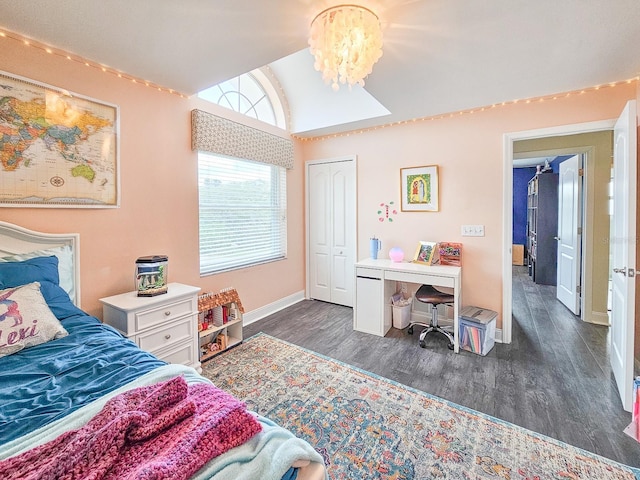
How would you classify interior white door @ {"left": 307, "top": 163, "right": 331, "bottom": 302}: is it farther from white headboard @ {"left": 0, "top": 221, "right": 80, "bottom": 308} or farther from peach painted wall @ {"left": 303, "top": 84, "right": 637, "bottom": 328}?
white headboard @ {"left": 0, "top": 221, "right": 80, "bottom": 308}

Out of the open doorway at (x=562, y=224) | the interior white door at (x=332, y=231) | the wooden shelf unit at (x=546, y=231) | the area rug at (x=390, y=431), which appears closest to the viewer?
the area rug at (x=390, y=431)

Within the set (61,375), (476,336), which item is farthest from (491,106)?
(61,375)

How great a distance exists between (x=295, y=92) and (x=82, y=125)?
2428 millimetres

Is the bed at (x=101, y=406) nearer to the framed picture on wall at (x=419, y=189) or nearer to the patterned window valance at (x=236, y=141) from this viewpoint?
the patterned window valance at (x=236, y=141)

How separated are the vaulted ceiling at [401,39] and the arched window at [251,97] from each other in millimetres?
547

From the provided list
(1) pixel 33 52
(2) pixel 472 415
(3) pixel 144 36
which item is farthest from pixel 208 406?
(1) pixel 33 52

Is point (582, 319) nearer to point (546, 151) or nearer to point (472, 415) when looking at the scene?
point (546, 151)

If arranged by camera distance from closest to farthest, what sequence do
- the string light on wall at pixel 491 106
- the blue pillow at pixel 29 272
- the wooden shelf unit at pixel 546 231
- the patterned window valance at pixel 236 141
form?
the blue pillow at pixel 29 272 → the string light on wall at pixel 491 106 → the patterned window valance at pixel 236 141 → the wooden shelf unit at pixel 546 231

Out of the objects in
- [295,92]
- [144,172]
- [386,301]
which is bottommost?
[386,301]

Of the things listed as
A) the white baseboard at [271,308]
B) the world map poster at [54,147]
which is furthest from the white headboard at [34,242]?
the white baseboard at [271,308]

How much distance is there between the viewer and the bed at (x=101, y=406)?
0.78 m

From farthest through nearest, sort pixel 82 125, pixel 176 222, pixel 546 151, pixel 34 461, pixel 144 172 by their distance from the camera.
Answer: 1. pixel 546 151
2. pixel 176 222
3. pixel 144 172
4. pixel 82 125
5. pixel 34 461

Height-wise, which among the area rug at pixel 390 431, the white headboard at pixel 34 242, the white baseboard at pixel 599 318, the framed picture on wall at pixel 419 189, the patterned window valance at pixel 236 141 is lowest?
the area rug at pixel 390 431

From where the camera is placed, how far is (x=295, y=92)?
383cm
